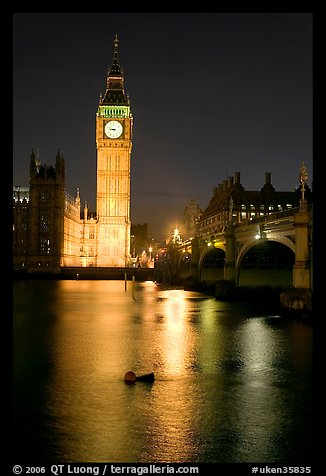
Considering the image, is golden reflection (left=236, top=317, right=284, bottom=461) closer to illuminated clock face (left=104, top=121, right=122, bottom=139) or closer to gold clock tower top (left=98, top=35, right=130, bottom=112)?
illuminated clock face (left=104, top=121, right=122, bottom=139)

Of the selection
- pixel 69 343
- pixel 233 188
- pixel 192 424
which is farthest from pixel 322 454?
pixel 233 188

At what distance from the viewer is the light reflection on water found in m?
12.1

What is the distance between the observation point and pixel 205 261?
82.5 meters

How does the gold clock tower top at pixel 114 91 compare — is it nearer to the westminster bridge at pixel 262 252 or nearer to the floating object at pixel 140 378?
the westminster bridge at pixel 262 252

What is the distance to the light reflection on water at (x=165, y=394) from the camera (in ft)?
39.6

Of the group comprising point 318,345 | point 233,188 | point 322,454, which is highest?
point 233,188

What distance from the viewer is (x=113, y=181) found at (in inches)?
6407

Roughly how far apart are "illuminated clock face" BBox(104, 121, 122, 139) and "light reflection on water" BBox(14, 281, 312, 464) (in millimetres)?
136632

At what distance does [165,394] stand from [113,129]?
154874 mm

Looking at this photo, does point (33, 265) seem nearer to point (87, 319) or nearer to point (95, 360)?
point (87, 319)

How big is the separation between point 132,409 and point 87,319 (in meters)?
24.3

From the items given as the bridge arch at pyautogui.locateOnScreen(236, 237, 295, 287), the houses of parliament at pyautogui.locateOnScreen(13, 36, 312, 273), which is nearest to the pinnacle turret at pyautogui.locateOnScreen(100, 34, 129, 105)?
the houses of parliament at pyautogui.locateOnScreen(13, 36, 312, 273)

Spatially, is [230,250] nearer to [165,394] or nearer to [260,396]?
[260,396]

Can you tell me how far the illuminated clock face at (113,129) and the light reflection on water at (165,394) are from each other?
137 meters
